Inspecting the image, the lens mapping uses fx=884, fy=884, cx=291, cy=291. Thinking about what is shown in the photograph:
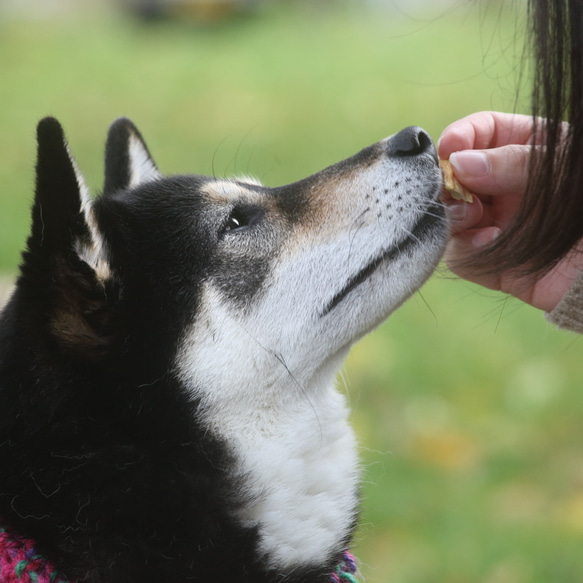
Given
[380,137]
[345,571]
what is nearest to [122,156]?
[345,571]

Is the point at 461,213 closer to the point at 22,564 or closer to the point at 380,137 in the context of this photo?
the point at 22,564

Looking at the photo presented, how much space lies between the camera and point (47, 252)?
1.97 metres

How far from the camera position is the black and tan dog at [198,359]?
2.00m

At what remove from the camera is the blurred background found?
3365mm

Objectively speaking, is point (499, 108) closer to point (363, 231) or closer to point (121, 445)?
point (363, 231)

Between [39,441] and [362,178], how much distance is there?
1040 millimetres

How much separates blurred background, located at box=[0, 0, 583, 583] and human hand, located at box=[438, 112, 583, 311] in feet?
0.36

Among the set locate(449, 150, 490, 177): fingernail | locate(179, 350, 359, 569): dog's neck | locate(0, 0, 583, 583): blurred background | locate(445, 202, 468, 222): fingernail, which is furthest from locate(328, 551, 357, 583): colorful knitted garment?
locate(449, 150, 490, 177): fingernail

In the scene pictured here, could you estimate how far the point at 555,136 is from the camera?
1866 mm

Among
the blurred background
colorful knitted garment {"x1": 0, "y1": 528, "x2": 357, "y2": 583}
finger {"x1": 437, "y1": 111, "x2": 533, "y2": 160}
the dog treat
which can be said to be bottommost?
the blurred background

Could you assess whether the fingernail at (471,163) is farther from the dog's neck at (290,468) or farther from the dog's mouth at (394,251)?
the dog's neck at (290,468)

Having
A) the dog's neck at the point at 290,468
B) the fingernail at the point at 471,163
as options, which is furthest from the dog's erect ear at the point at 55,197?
the fingernail at the point at 471,163

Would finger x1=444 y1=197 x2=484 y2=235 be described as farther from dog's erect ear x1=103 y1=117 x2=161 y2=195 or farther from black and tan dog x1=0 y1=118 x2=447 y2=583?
dog's erect ear x1=103 y1=117 x2=161 y2=195

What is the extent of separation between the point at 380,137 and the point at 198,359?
534 centimetres
